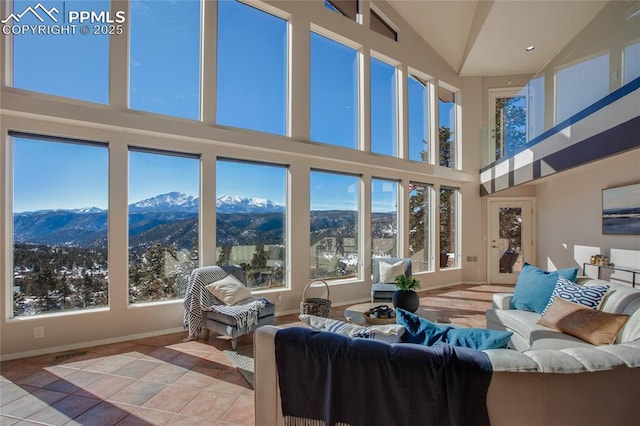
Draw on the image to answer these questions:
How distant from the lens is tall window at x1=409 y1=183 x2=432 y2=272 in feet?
22.6

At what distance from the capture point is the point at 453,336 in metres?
1.65

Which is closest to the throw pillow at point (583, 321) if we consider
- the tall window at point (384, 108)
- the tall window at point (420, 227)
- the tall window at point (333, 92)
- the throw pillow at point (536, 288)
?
the throw pillow at point (536, 288)

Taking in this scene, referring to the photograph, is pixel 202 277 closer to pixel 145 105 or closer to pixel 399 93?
pixel 145 105

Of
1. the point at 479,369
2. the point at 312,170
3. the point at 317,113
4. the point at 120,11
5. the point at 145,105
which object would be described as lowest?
A: the point at 479,369

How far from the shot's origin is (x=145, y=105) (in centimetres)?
404

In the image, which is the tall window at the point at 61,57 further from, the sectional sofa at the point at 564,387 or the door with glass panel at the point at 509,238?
the door with glass panel at the point at 509,238

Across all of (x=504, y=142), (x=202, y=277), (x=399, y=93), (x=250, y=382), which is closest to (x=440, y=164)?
(x=504, y=142)

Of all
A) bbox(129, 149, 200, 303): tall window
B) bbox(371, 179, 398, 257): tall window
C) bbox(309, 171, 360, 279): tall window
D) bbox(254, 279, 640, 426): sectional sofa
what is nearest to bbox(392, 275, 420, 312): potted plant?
bbox(309, 171, 360, 279): tall window

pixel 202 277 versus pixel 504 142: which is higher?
pixel 504 142

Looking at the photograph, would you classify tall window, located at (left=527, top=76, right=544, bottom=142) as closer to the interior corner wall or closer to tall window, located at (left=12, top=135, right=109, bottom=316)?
the interior corner wall

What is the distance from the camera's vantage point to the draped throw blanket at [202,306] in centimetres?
363

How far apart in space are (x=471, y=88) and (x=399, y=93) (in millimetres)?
2390

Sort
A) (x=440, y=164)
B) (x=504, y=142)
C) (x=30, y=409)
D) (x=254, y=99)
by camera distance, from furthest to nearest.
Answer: (x=440, y=164) → (x=504, y=142) → (x=254, y=99) → (x=30, y=409)

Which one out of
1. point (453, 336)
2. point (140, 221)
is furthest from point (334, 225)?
point (453, 336)
